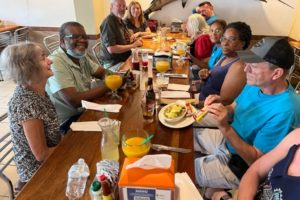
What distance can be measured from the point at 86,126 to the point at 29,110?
12.2 inches

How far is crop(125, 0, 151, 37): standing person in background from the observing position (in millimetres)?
3779

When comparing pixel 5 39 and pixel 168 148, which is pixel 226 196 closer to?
pixel 168 148

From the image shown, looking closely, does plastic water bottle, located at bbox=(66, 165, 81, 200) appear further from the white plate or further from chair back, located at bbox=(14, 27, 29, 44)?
chair back, located at bbox=(14, 27, 29, 44)

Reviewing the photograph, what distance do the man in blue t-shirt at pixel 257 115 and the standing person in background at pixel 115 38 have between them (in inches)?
69.2

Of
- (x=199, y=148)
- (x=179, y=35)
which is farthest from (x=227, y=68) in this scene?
(x=179, y=35)

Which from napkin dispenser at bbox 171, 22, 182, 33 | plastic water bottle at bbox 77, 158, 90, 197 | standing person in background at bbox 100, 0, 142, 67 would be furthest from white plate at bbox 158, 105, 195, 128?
napkin dispenser at bbox 171, 22, 182, 33

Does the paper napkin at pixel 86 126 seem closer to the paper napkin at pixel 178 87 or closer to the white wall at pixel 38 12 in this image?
the paper napkin at pixel 178 87

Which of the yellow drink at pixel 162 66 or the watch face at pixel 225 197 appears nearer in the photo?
the watch face at pixel 225 197

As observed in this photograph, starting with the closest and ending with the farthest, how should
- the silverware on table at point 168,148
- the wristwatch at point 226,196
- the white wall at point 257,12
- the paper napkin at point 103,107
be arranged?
the silverware on table at point 168,148 → the wristwatch at point 226,196 → the paper napkin at point 103,107 → the white wall at point 257,12

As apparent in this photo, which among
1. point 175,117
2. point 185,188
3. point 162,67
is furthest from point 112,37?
point 185,188

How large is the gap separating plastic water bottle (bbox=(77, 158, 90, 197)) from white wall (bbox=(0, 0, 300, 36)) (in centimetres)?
361

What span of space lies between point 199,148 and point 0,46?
4724mm

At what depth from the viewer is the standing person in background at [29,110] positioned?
1225mm

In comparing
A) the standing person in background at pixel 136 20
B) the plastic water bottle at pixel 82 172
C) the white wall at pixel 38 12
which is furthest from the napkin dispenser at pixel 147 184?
the white wall at pixel 38 12
